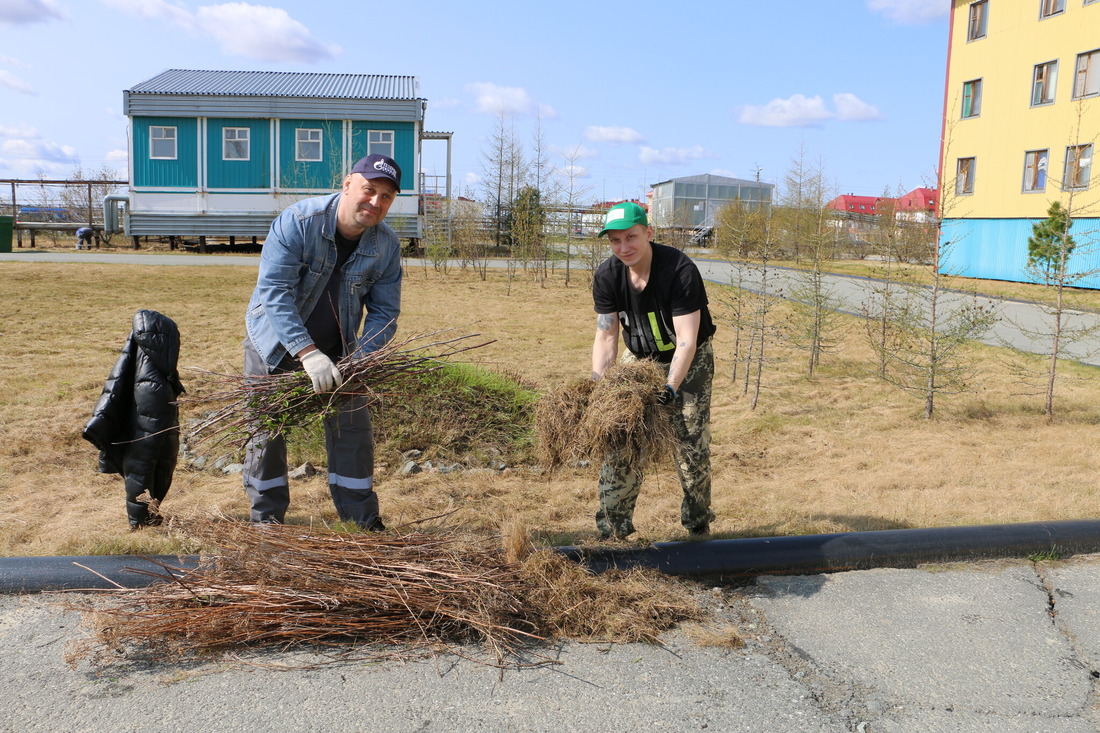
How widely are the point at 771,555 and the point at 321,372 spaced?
2080mm

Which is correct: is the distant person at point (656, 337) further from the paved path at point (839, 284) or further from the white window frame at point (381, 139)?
the white window frame at point (381, 139)

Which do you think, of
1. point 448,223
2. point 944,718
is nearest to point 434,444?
point 944,718

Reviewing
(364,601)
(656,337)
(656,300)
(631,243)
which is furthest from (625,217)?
(364,601)

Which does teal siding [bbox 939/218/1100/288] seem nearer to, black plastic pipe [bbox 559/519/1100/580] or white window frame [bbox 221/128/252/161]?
white window frame [bbox 221/128/252/161]

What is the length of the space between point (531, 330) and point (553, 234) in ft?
25.0

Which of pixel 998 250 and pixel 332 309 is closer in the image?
pixel 332 309

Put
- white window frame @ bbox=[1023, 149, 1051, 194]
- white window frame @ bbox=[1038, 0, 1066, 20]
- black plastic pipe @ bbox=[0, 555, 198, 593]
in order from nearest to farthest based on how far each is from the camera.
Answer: black plastic pipe @ bbox=[0, 555, 198, 593], white window frame @ bbox=[1038, 0, 1066, 20], white window frame @ bbox=[1023, 149, 1051, 194]

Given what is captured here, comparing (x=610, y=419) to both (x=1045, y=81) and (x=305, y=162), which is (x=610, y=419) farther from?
(x=1045, y=81)

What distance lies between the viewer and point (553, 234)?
62.1 feet

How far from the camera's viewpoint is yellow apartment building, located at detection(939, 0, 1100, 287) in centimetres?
2231

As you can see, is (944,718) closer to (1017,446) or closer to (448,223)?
(1017,446)

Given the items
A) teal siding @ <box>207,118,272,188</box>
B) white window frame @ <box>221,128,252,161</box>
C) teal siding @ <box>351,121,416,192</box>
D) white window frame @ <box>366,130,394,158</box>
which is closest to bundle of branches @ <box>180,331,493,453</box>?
teal siding @ <box>351,121,416,192</box>

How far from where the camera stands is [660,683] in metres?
2.77

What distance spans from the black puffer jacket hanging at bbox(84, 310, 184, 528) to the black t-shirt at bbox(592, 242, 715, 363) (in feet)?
7.00
